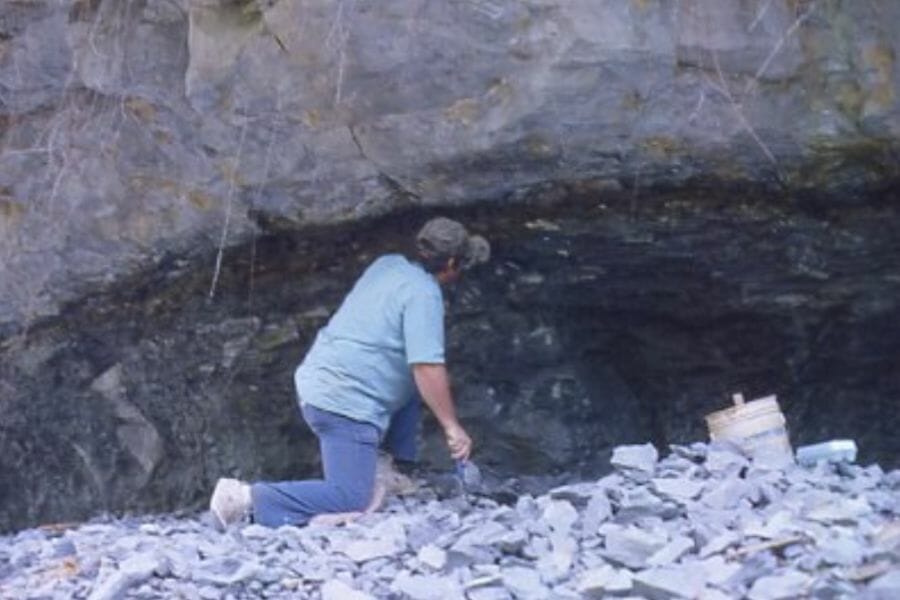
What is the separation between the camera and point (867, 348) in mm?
7332

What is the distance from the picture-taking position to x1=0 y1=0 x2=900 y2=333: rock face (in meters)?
6.36

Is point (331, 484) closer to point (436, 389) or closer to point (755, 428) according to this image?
point (436, 389)

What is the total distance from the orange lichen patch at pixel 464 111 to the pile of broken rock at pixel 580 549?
1.25 m

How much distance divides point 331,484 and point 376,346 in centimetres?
44

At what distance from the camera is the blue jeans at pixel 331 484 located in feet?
20.2

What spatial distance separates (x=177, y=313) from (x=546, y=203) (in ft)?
4.64

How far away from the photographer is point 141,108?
22.4 feet

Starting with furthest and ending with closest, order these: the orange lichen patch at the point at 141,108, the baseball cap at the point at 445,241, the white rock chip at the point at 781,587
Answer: the orange lichen patch at the point at 141,108 < the baseball cap at the point at 445,241 < the white rock chip at the point at 781,587

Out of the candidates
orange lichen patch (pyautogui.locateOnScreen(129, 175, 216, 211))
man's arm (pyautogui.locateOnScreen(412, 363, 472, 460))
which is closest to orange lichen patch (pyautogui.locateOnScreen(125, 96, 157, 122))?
orange lichen patch (pyautogui.locateOnScreen(129, 175, 216, 211))

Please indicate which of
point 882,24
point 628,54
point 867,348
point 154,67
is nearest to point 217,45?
point 154,67

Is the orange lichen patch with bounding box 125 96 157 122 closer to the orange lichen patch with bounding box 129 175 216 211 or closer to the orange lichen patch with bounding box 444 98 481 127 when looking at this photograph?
the orange lichen patch with bounding box 129 175 216 211

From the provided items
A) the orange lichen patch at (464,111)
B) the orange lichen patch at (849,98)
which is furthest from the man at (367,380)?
the orange lichen patch at (849,98)

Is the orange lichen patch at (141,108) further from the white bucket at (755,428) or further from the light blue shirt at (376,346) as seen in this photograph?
the white bucket at (755,428)

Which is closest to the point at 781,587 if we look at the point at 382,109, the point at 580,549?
the point at 580,549
